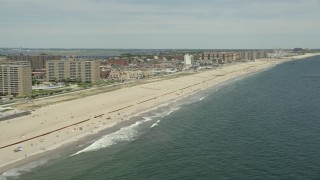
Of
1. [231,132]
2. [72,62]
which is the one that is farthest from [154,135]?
[72,62]

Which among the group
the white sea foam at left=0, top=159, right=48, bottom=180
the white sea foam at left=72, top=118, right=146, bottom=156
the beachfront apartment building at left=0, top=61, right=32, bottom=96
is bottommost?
the white sea foam at left=0, top=159, right=48, bottom=180

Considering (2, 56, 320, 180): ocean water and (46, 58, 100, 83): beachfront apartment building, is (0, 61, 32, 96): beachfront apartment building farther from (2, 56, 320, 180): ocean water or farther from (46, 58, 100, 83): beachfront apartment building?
(2, 56, 320, 180): ocean water

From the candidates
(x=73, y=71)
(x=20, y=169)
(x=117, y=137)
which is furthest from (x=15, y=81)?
(x=20, y=169)

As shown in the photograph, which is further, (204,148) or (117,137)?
(117,137)

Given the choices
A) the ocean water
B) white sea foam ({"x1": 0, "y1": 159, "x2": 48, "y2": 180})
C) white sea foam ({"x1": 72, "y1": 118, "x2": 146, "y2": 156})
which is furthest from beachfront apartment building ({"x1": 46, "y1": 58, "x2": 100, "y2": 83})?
white sea foam ({"x1": 0, "y1": 159, "x2": 48, "y2": 180})

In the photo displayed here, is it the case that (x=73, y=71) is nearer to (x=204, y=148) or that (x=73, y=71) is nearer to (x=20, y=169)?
(x=204, y=148)

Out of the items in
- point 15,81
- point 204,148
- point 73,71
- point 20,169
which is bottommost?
point 20,169

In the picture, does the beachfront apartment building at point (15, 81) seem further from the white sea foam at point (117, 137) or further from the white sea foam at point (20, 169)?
the white sea foam at point (20, 169)
